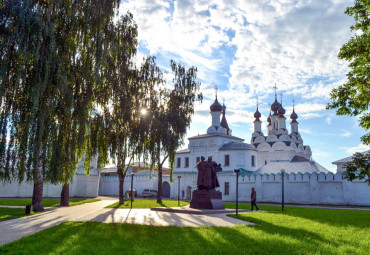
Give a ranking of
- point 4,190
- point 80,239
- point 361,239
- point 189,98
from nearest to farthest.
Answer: point 80,239
point 361,239
point 189,98
point 4,190

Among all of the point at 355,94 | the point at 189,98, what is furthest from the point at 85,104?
the point at 189,98

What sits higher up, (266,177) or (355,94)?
(355,94)

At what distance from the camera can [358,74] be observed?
Answer: 13.1 m

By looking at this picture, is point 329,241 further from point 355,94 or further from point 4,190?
point 4,190

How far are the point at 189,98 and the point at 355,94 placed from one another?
16469mm

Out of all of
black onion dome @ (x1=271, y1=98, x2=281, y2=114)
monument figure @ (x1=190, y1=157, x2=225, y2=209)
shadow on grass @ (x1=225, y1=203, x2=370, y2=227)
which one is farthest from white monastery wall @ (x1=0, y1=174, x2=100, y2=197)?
black onion dome @ (x1=271, y1=98, x2=281, y2=114)

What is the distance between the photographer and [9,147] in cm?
1084

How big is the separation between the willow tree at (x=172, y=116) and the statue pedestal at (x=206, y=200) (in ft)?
26.0

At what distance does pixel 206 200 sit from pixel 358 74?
9.51 metres

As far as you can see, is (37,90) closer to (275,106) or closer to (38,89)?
(38,89)

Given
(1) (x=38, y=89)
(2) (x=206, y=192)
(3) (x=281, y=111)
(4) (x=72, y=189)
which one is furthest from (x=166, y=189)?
(1) (x=38, y=89)

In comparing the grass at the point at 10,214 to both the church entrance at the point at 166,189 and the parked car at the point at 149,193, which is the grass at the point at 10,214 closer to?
the parked car at the point at 149,193

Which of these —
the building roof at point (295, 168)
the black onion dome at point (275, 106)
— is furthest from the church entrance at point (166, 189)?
the black onion dome at point (275, 106)

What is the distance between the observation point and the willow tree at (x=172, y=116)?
80.1ft
